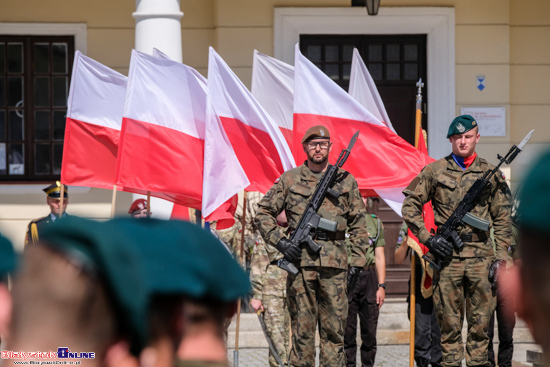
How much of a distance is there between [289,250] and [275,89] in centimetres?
237

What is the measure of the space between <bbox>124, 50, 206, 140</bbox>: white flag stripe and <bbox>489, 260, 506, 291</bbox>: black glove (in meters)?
2.53

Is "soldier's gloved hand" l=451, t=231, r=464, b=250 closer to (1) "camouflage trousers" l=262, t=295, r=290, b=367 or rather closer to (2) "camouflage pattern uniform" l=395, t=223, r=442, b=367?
(2) "camouflage pattern uniform" l=395, t=223, r=442, b=367

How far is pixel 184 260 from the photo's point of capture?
4.90 ft

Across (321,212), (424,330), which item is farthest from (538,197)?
(424,330)

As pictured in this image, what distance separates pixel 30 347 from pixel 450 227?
5561 millimetres

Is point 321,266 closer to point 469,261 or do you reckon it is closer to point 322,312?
point 322,312

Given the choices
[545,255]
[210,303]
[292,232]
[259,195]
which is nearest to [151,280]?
[210,303]

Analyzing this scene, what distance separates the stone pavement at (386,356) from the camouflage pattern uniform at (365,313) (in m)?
0.47

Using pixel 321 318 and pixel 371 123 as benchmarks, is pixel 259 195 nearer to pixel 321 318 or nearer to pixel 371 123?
pixel 371 123

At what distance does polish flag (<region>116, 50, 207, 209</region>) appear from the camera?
23.6 ft

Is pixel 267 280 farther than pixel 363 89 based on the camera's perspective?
No

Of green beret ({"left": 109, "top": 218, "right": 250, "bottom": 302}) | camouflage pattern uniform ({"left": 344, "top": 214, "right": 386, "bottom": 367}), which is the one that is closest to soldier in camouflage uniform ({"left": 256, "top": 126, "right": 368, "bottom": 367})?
camouflage pattern uniform ({"left": 344, "top": 214, "right": 386, "bottom": 367})

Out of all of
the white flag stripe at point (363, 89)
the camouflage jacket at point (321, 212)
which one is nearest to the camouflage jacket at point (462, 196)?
the camouflage jacket at point (321, 212)

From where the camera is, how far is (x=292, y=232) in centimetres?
→ 668
